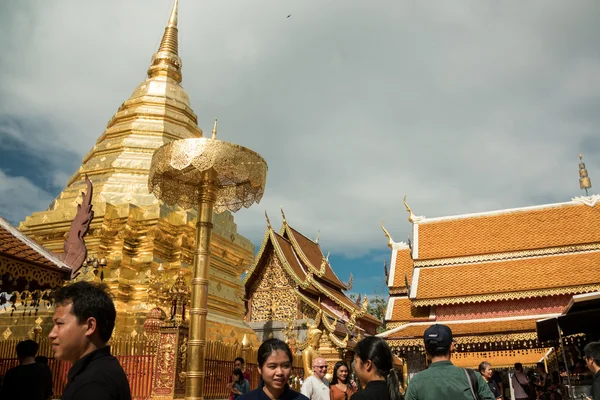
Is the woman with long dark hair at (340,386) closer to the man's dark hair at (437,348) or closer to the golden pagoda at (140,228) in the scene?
the man's dark hair at (437,348)

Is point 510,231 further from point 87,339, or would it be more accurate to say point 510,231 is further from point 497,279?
point 87,339

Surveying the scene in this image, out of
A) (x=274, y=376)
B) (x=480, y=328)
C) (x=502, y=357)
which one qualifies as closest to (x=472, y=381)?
(x=274, y=376)

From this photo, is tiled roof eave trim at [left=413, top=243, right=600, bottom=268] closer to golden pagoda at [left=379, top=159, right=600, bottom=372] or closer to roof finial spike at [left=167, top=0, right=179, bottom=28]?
golden pagoda at [left=379, top=159, right=600, bottom=372]

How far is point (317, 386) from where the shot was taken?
14.3 feet

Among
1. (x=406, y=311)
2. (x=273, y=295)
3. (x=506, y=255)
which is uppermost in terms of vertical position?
(x=506, y=255)

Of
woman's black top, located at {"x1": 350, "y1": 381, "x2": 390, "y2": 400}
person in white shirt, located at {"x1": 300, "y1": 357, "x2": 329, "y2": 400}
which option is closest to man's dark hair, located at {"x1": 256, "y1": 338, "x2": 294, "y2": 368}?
woman's black top, located at {"x1": 350, "y1": 381, "x2": 390, "y2": 400}

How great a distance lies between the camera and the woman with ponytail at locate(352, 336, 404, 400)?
8.41ft

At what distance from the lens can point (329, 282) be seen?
73.0 ft

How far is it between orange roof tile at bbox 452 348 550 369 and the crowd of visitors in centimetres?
1190

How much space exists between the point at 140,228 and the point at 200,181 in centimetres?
583

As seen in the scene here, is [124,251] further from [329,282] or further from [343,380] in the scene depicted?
[329,282]

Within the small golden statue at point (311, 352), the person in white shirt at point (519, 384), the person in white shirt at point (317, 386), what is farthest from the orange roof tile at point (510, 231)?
the person in white shirt at point (317, 386)

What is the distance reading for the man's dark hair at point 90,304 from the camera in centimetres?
186

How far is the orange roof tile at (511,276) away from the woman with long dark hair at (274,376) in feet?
43.8
